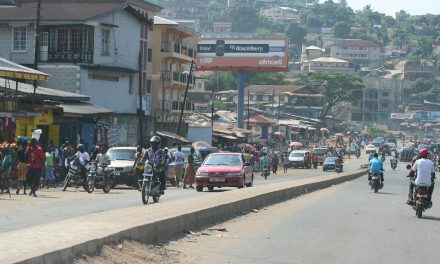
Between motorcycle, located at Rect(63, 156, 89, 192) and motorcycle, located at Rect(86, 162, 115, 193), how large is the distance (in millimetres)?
509

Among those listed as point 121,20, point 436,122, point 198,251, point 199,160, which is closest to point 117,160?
point 199,160

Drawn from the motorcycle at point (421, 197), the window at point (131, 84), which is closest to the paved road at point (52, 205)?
the motorcycle at point (421, 197)

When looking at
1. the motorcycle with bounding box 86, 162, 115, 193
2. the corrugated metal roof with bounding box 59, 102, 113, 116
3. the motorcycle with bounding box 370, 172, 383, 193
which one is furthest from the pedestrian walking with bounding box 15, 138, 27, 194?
the motorcycle with bounding box 370, 172, 383, 193

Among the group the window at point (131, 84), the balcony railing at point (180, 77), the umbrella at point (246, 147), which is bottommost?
the umbrella at point (246, 147)

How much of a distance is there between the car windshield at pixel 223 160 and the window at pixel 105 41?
23433 mm

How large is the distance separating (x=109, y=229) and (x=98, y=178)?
1730 centimetres

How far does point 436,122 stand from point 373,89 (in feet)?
47.6

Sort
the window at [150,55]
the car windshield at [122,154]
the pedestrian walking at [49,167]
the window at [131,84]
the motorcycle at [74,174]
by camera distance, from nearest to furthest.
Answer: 1. the motorcycle at [74,174]
2. the pedestrian walking at [49,167]
3. the car windshield at [122,154]
4. the window at [131,84]
5. the window at [150,55]

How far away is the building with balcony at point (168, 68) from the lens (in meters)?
72.0

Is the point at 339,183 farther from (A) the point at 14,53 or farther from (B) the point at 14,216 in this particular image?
(B) the point at 14,216

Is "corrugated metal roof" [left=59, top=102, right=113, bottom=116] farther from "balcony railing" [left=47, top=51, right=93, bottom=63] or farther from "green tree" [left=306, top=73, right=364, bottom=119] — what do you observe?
"green tree" [left=306, top=73, right=364, bottom=119]

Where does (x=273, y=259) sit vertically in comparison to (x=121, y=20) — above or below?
below

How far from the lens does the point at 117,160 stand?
3400 centimetres

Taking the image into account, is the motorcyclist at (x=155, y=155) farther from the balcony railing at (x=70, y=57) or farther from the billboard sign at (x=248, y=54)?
the billboard sign at (x=248, y=54)
